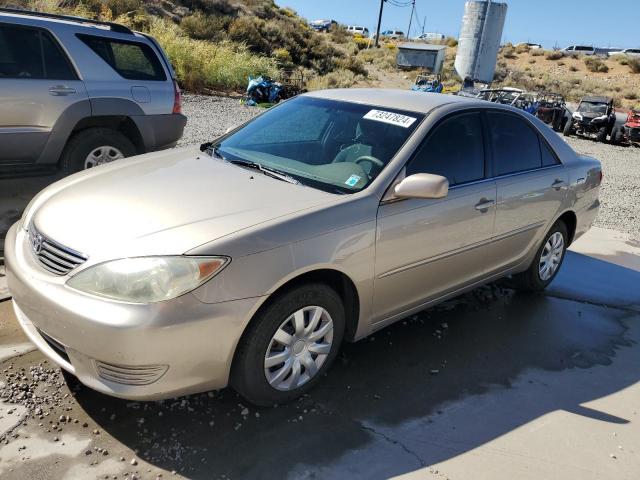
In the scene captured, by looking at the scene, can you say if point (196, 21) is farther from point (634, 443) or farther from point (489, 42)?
Answer: point (634, 443)

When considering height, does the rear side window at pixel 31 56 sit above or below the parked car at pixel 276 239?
above

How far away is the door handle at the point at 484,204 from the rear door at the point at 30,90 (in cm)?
415

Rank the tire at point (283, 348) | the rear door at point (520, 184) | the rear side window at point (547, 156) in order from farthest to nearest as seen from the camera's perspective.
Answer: the rear side window at point (547, 156), the rear door at point (520, 184), the tire at point (283, 348)

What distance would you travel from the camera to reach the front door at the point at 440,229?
3.19m

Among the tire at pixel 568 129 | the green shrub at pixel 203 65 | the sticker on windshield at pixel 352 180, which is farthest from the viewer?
the tire at pixel 568 129

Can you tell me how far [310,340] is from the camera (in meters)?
2.96

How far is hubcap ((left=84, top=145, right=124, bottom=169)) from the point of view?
5883 mm

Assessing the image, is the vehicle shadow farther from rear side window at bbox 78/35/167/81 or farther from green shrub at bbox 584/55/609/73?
green shrub at bbox 584/55/609/73

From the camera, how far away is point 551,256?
4.84 meters

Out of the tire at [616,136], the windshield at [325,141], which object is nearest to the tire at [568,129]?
the tire at [616,136]

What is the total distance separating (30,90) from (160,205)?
3459 millimetres

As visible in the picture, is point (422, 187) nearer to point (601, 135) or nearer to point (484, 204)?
point (484, 204)

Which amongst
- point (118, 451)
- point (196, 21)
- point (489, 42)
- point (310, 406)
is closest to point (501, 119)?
point (310, 406)

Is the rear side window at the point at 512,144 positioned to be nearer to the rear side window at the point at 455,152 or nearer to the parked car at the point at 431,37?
the rear side window at the point at 455,152
